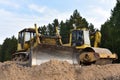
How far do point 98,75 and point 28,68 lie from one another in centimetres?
322

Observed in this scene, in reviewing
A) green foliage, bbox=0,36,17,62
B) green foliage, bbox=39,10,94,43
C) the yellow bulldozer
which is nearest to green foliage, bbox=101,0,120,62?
green foliage, bbox=39,10,94,43

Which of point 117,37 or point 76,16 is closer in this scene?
point 117,37

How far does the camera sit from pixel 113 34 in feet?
120

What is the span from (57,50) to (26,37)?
13.8 ft

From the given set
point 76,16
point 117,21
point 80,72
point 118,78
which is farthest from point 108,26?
point 118,78

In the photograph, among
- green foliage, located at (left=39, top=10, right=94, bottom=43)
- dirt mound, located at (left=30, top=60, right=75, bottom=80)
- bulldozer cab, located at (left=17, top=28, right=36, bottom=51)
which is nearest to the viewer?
dirt mound, located at (left=30, top=60, right=75, bottom=80)

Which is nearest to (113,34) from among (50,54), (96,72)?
(50,54)

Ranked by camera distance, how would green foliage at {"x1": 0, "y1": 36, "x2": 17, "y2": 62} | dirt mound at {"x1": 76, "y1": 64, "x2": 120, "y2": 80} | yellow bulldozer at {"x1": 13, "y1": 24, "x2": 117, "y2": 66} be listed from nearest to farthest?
dirt mound at {"x1": 76, "y1": 64, "x2": 120, "y2": 80}, yellow bulldozer at {"x1": 13, "y1": 24, "x2": 117, "y2": 66}, green foliage at {"x1": 0, "y1": 36, "x2": 17, "y2": 62}

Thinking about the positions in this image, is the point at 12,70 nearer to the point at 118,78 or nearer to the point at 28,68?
the point at 28,68

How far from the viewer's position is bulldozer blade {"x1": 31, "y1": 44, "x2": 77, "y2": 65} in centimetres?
1938

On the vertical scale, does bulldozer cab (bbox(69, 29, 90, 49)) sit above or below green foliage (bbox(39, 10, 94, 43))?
below

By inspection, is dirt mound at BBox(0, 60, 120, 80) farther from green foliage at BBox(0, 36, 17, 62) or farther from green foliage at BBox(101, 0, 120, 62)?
green foliage at BBox(0, 36, 17, 62)

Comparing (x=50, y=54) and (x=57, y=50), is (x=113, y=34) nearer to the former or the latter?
(x=57, y=50)

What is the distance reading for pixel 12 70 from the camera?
17.3m
